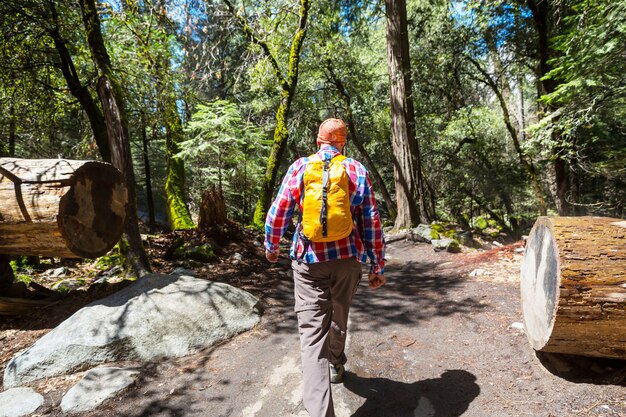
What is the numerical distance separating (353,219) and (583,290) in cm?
174

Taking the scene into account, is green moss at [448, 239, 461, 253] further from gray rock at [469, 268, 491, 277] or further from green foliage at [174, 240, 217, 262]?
green foliage at [174, 240, 217, 262]

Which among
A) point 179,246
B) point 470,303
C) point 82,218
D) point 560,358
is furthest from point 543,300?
point 179,246

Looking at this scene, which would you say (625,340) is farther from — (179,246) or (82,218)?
(179,246)

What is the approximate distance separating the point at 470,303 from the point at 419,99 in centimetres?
1252

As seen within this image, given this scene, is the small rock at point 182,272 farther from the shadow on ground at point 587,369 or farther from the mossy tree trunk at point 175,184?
the shadow on ground at point 587,369

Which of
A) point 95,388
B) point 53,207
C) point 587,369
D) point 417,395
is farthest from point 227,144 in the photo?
point 587,369

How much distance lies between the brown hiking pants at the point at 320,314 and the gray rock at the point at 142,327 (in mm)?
1914

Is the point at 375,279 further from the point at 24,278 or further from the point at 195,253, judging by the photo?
the point at 24,278

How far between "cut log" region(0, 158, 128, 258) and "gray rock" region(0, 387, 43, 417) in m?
1.64

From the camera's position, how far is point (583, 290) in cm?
274

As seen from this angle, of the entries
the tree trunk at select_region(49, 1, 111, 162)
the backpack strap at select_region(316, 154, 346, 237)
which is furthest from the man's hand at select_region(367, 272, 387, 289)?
the tree trunk at select_region(49, 1, 111, 162)

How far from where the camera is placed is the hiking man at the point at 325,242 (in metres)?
2.57

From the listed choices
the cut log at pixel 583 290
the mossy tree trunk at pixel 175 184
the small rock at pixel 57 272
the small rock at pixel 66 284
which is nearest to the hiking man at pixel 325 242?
the cut log at pixel 583 290

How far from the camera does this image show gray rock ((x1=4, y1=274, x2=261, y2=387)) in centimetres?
359
